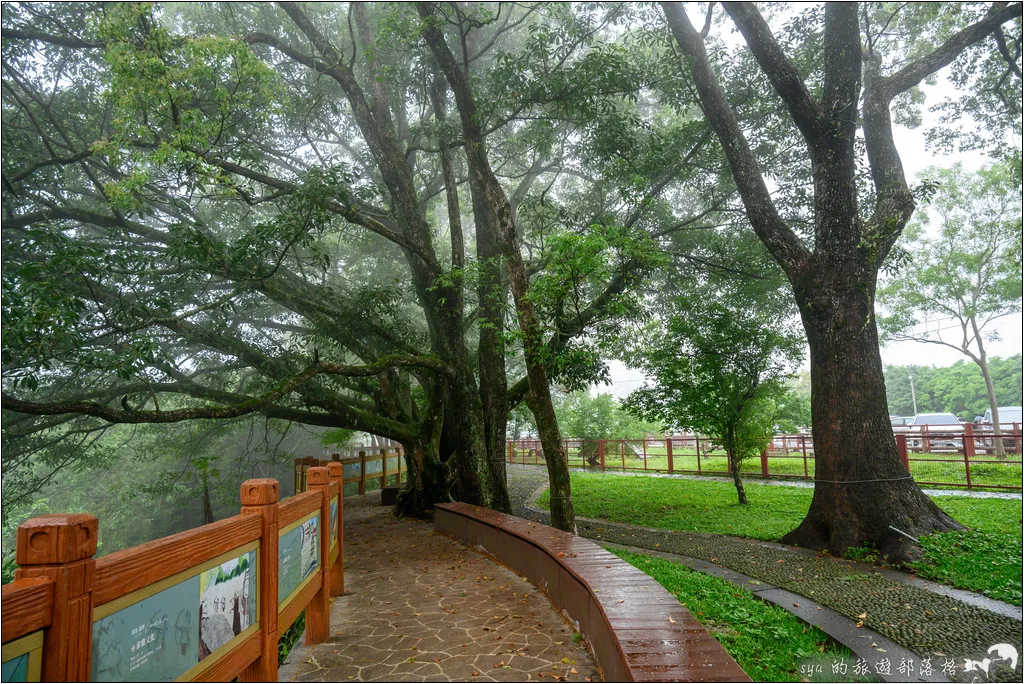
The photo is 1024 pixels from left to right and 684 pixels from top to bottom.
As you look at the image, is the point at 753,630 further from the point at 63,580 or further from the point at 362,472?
the point at 362,472

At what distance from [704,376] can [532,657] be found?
8651 mm

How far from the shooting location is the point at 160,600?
218 centimetres

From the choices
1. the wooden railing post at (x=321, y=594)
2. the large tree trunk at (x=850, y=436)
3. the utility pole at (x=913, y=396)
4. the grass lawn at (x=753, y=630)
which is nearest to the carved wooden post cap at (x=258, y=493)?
the wooden railing post at (x=321, y=594)

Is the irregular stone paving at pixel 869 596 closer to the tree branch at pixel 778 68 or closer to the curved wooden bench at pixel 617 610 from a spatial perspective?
the curved wooden bench at pixel 617 610

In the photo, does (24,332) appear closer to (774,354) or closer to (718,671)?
(718,671)

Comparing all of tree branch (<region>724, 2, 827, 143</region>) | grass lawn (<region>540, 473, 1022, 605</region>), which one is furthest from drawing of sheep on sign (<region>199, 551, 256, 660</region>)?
tree branch (<region>724, 2, 827, 143</region>)

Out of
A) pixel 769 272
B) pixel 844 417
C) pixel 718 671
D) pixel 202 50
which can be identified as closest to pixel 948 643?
pixel 718 671

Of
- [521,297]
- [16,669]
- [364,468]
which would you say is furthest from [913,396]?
[16,669]

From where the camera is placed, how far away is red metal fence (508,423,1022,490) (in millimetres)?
11820

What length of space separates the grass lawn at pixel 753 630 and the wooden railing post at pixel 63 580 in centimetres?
332

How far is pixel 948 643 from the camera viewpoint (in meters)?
4.67

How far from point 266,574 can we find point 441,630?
2.35 meters

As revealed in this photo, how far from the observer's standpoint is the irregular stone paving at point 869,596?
4.71m

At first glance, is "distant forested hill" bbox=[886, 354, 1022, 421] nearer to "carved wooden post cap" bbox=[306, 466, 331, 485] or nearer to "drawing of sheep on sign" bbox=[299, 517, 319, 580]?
"carved wooden post cap" bbox=[306, 466, 331, 485]
